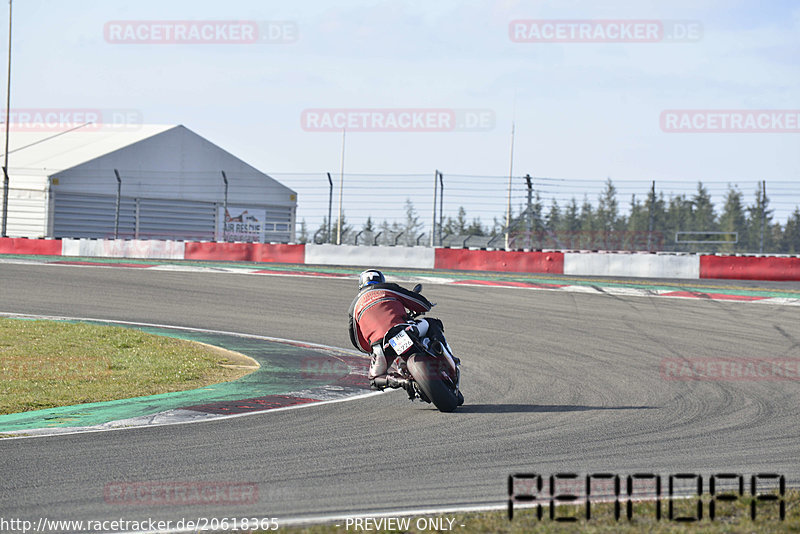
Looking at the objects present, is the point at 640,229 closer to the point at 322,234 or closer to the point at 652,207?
the point at 652,207

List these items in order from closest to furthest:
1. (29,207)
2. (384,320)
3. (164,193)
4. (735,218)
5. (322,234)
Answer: (384,320), (322,234), (29,207), (164,193), (735,218)

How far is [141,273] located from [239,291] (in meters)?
3.53

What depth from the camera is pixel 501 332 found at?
1408 centimetres

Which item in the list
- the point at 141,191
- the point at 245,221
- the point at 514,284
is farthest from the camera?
the point at 245,221

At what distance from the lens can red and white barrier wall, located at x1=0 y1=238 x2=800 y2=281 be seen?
21.1 metres

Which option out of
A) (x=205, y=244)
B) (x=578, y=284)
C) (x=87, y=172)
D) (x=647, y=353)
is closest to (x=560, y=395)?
(x=647, y=353)

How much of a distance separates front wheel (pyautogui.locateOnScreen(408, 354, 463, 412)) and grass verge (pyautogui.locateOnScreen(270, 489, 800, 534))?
10.2ft

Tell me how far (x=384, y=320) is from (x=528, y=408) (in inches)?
59.7

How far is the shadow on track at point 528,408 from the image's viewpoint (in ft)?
27.3

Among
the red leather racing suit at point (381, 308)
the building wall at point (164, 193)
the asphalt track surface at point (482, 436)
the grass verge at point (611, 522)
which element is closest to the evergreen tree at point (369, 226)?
the building wall at point (164, 193)

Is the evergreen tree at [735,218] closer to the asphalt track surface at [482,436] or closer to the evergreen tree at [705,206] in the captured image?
the evergreen tree at [705,206]

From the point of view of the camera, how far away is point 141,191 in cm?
3262

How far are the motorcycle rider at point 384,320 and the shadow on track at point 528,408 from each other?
0.60 metres

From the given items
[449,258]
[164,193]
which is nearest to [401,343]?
[449,258]
